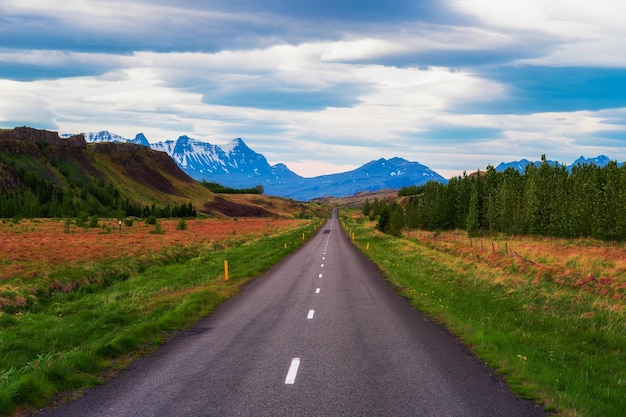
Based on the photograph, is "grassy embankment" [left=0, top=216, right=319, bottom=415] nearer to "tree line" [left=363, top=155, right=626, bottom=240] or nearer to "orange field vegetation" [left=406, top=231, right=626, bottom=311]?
"orange field vegetation" [left=406, top=231, right=626, bottom=311]

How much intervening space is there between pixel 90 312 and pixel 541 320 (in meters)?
15.1

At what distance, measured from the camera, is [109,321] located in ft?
49.8

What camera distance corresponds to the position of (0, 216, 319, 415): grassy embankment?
928cm

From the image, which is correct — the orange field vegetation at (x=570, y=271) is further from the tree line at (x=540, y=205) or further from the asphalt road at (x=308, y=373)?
the tree line at (x=540, y=205)

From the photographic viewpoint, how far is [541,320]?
1551 centimetres

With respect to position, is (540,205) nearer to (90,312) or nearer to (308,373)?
(90,312)

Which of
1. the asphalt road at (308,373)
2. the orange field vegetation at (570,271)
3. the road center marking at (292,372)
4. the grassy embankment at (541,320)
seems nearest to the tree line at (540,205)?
the orange field vegetation at (570,271)

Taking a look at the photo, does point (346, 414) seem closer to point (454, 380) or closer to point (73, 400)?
point (454, 380)

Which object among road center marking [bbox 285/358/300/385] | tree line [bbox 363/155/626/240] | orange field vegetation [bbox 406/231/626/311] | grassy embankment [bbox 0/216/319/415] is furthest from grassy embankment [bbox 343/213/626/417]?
tree line [bbox 363/155/626/240]

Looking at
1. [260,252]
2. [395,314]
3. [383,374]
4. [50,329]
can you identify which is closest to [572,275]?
[395,314]

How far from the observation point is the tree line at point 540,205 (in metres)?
63.0

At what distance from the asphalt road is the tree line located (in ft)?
187

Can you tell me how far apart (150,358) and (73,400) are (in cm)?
277

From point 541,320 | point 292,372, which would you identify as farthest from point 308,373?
point 541,320
